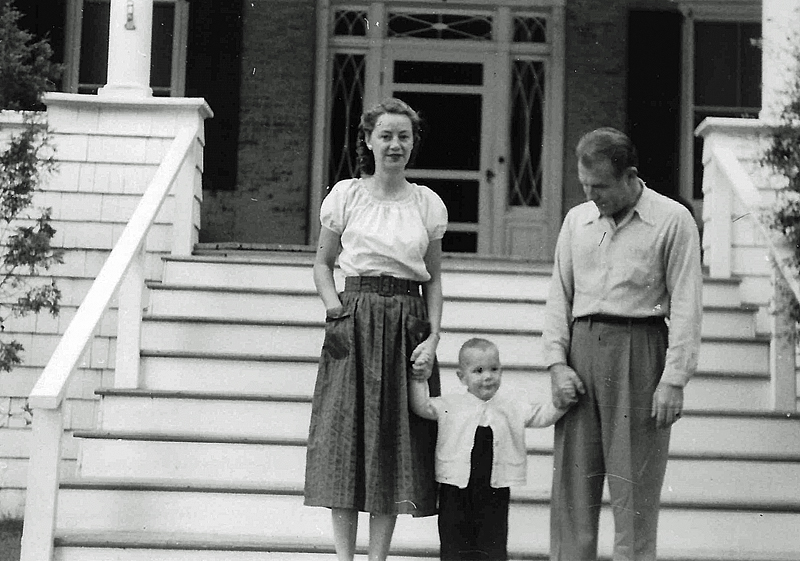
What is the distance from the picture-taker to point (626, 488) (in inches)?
151

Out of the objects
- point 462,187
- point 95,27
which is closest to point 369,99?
point 462,187

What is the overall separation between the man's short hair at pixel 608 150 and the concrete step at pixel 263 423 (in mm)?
2253

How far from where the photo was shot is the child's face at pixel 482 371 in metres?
4.32

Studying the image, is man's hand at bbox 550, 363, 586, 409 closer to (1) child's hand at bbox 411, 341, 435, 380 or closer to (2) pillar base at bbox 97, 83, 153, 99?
(1) child's hand at bbox 411, 341, 435, 380

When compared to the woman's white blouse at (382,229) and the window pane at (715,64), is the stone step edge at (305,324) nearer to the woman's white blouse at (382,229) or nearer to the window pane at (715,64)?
the woman's white blouse at (382,229)

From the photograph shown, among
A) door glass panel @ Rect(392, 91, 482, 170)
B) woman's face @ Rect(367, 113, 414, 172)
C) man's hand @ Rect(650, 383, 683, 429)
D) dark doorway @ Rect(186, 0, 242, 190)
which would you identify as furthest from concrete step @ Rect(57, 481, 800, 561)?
door glass panel @ Rect(392, 91, 482, 170)

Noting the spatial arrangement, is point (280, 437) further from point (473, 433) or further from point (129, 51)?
point (129, 51)

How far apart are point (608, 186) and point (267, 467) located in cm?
241

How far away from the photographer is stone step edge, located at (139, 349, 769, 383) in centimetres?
622

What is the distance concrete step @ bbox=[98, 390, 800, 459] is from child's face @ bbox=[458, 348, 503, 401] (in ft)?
5.03

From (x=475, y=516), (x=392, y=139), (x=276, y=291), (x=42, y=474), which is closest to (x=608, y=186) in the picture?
(x=392, y=139)

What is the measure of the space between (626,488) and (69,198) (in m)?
4.78

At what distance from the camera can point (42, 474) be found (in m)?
4.70

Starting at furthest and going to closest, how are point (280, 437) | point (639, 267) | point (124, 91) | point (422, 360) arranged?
1. point (124, 91)
2. point (280, 437)
3. point (422, 360)
4. point (639, 267)
